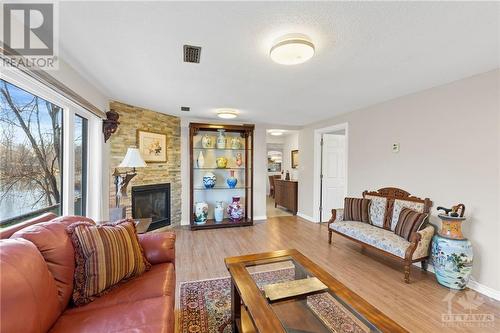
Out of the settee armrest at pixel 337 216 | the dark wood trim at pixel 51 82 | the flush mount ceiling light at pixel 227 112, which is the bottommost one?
the settee armrest at pixel 337 216

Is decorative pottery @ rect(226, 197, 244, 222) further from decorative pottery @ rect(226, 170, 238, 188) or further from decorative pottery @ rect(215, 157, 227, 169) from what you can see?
decorative pottery @ rect(215, 157, 227, 169)

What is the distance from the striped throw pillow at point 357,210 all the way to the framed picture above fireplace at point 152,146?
3.37 metres

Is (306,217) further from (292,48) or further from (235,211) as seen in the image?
(292,48)

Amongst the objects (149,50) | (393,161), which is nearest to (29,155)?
(149,50)

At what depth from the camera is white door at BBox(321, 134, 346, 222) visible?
16.3 feet

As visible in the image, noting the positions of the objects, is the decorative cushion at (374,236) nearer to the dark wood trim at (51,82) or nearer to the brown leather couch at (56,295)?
the brown leather couch at (56,295)

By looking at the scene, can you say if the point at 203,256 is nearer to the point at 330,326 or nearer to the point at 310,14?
the point at 330,326


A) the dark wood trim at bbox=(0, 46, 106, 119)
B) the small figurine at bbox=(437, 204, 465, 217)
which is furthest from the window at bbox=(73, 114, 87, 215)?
the small figurine at bbox=(437, 204, 465, 217)

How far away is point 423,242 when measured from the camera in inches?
98.0

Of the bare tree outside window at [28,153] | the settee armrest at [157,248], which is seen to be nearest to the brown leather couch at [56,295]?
the settee armrest at [157,248]

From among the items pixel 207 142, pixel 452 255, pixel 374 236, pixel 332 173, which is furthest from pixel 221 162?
pixel 452 255

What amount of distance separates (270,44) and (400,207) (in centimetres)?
270

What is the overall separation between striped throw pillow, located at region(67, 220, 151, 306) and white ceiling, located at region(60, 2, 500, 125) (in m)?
1.42

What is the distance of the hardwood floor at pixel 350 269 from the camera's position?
193 centimetres
